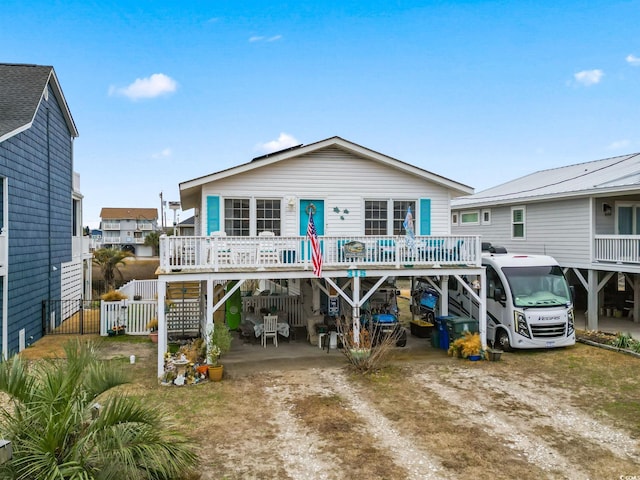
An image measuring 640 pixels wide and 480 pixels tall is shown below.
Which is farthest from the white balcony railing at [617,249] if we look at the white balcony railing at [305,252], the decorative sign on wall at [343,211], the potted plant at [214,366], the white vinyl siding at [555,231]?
the potted plant at [214,366]

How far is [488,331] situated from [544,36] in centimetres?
1333

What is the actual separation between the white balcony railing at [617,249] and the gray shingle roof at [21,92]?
1975 cm

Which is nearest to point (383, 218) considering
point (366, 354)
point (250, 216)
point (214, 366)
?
point (250, 216)

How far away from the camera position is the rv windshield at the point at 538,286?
13312mm

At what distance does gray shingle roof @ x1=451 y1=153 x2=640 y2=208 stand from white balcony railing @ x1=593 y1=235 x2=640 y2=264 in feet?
5.55

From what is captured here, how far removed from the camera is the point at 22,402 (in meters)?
4.89

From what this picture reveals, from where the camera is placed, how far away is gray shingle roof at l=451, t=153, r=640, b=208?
653 inches

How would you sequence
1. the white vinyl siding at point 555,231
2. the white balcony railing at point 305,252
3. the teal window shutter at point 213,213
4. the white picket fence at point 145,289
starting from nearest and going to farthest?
the white balcony railing at point 305,252
the teal window shutter at point 213,213
the white vinyl siding at point 555,231
the white picket fence at point 145,289

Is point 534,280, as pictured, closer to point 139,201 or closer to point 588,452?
→ point 588,452

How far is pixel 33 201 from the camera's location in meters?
15.2

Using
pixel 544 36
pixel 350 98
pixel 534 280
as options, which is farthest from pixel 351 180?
pixel 350 98

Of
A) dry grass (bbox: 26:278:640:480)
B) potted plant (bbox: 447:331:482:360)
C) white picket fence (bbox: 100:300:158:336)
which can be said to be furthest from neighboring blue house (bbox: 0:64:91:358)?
potted plant (bbox: 447:331:482:360)

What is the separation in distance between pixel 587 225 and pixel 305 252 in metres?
11.7

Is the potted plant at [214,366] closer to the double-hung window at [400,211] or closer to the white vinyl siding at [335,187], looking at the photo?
the white vinyl siding at [335,187]
